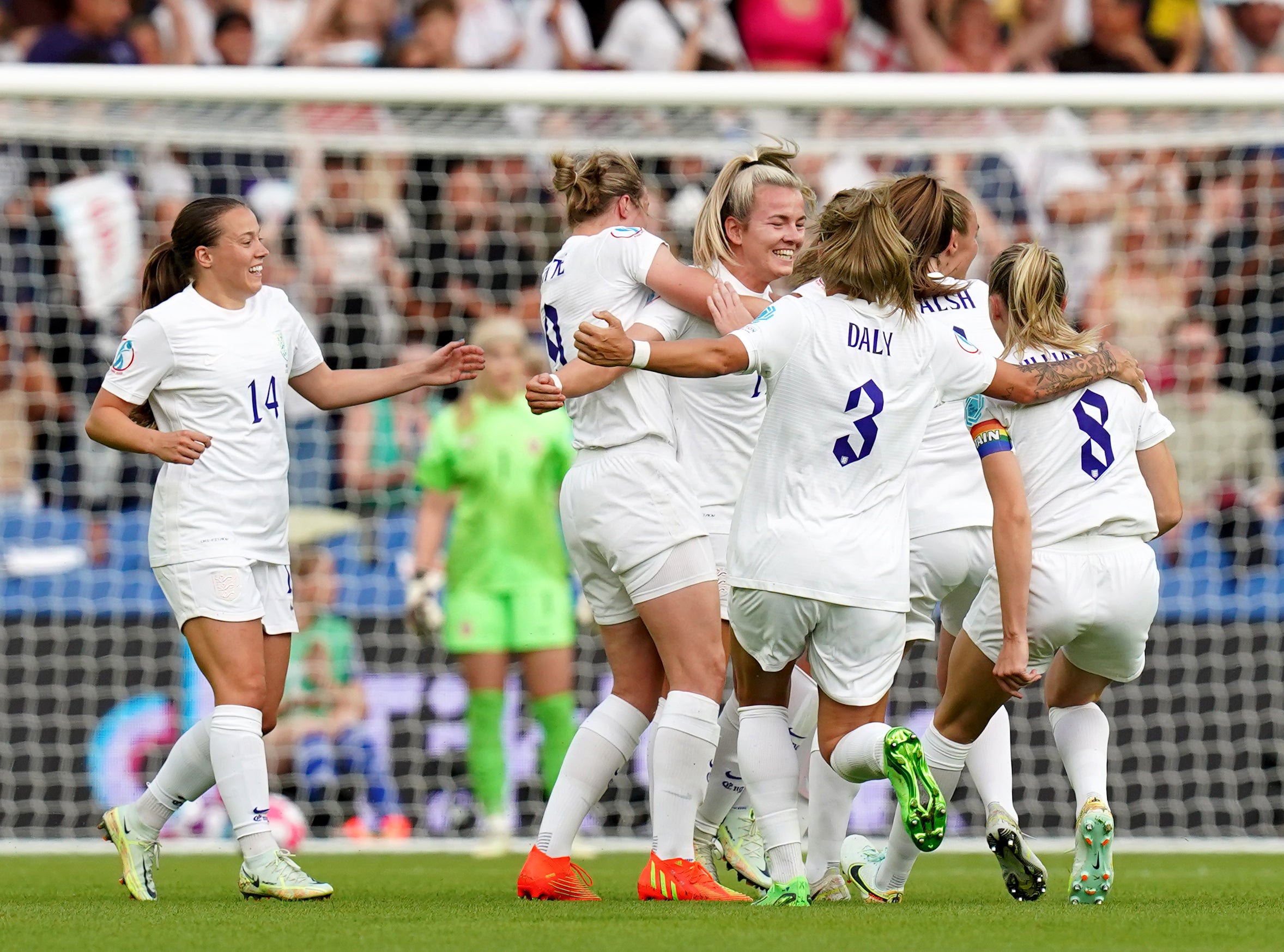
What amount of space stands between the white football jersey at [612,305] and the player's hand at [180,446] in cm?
106

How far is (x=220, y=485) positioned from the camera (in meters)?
5.20

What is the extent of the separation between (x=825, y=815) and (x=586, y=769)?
71 cm

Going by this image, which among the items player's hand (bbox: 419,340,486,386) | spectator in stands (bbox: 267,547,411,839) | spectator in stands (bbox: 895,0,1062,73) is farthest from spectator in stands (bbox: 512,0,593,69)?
player's hand (bbox: 419,340,486,386)

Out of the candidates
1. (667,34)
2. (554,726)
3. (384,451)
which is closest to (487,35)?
(667,34)

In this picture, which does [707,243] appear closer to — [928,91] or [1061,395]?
[1061,395]

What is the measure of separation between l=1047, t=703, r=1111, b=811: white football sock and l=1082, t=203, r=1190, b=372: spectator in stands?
205 inches

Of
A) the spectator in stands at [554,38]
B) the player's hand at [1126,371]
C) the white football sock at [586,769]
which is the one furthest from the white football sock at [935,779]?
the spectator in stands at [554,38]

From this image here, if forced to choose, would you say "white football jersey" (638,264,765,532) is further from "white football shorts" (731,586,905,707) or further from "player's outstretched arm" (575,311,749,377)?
"player's outstretched arm" (575,311,749,377)

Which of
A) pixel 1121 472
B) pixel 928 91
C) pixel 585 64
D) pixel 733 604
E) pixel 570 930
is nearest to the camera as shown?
pixel 570 930

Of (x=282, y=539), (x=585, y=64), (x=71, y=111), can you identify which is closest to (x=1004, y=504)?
(x=282, y=539)

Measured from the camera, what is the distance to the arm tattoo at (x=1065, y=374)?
4.83 meters

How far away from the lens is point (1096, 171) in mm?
10984

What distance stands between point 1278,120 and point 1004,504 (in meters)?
5.82

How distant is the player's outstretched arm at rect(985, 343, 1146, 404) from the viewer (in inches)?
188
